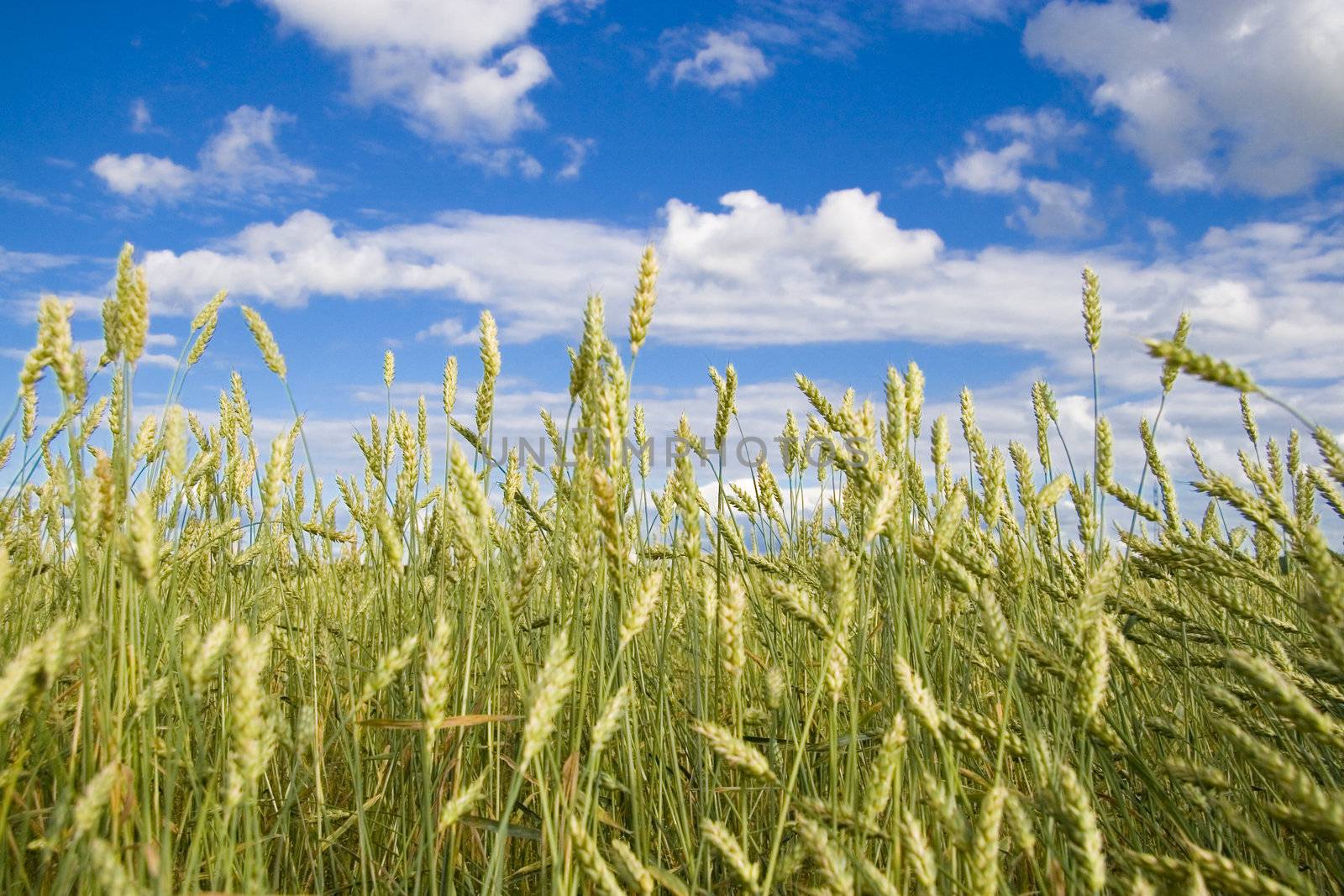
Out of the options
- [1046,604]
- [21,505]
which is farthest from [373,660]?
[1046,604]

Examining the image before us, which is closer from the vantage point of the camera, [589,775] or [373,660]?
[589,775]

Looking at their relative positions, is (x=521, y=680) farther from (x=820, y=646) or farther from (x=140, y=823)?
(x=820, y=646)

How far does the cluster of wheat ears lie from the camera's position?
1.22 m

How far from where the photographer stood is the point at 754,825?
2170 millimetres

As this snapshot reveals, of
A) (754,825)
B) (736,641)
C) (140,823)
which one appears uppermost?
(736,641)

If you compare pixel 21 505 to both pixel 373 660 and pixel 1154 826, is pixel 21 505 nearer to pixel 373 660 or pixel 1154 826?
pixel 373 660

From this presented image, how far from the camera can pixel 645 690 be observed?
87.4 inches

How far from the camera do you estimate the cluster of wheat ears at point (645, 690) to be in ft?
4.01

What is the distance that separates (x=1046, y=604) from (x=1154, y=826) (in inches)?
48.1

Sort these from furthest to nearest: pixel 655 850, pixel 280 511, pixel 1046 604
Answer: pixel 280 511 → pixel 1046 604 → pixel 655 850

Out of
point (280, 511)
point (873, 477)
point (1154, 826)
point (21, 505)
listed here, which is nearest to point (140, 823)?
point (873, 477)

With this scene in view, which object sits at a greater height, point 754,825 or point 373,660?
point 373,660

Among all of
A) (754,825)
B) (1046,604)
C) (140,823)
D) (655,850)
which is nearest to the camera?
(140,823)

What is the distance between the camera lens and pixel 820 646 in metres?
2.66
